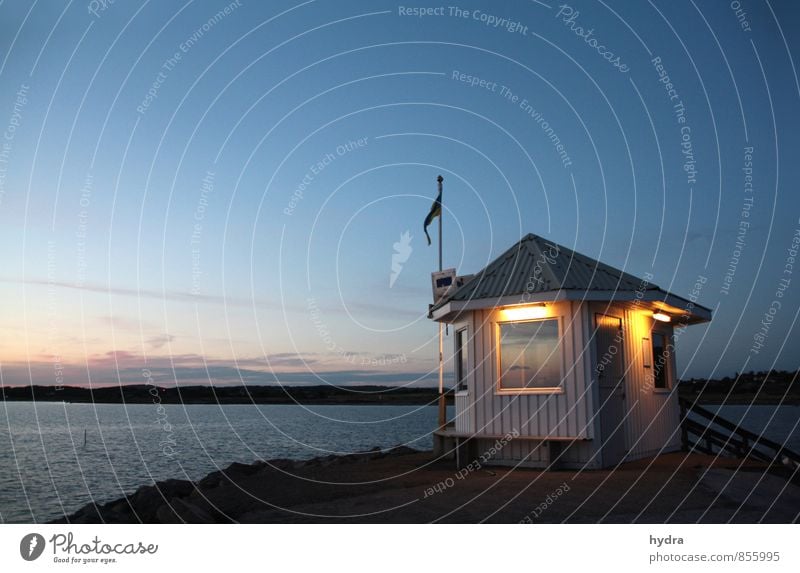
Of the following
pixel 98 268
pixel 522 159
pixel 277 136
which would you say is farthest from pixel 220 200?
pixel 522 159

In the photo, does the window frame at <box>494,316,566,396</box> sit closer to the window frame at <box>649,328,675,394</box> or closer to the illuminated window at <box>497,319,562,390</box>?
the illuminated window at <box>497,319,562,390</box>

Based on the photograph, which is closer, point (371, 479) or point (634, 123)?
point (371, 479)

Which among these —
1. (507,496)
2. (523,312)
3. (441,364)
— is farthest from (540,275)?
(507,496)

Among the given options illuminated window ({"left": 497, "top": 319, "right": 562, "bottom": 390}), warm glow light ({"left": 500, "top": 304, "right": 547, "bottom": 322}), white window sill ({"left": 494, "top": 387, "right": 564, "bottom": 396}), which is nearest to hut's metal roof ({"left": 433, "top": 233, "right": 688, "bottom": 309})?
warm glow light ({"left": 500, "top": 304, "right": 547, "bottom": 322})

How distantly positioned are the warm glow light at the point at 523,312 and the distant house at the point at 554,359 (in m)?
0.02

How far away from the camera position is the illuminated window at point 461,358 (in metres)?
14.5

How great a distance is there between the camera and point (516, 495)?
9844 mm

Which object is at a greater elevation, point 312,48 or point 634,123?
point 312,48

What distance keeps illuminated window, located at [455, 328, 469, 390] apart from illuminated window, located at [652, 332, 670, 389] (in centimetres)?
437

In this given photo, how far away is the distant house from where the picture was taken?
1268 centimetres

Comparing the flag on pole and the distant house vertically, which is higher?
the flag on pole

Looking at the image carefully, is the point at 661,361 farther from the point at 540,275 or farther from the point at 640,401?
the point at 540,275
